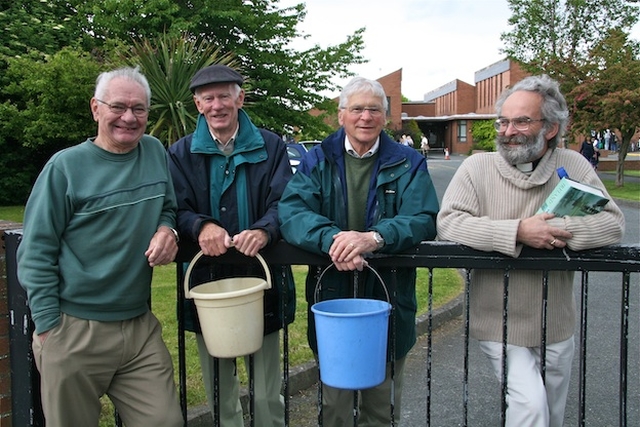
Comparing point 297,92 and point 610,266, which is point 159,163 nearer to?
point 610,266

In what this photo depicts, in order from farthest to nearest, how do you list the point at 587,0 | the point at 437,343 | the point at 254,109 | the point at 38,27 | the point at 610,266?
1. the point at 587,0
2. the point at 254,109
3. the point at 38,27
4. the point at 437,343
5. the point at 610,266

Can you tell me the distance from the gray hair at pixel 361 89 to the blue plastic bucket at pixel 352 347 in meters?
1.09

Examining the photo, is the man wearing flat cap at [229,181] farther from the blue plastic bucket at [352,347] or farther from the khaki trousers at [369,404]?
the blue plastic bucket at [352,347]

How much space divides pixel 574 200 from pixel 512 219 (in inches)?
13.4

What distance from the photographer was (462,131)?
210ft

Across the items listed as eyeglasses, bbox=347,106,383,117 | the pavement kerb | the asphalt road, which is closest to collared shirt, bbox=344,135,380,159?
eyeglasses, bbox=347,106,383,117

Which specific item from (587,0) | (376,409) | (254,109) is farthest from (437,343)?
(587,0)

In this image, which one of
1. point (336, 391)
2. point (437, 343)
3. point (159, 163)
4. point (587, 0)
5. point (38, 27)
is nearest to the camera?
point (159, 163)

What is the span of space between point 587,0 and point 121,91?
37398mm

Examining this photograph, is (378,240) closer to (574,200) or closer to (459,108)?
(574,200)

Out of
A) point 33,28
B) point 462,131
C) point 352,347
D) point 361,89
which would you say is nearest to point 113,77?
point 361,89

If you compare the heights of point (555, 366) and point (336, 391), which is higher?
point (555, 366)

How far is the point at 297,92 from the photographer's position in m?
18.3

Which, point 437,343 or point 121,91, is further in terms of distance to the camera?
point 437,343
